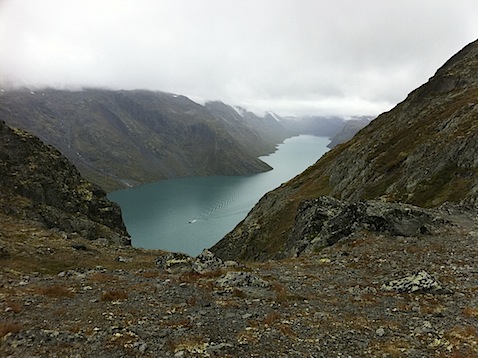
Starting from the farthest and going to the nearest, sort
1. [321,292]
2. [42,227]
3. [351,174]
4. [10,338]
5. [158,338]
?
[351,174] < [42,227] < [321,292] < [158,338] < [10,338]

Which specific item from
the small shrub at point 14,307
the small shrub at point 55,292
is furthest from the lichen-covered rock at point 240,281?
the small shrub at point 14,307

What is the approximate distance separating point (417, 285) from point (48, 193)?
193 feet

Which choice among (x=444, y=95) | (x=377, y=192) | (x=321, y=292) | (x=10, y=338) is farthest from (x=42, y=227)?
(x=444, y=95)

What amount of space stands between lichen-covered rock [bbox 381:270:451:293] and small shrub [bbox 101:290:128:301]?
590 inches

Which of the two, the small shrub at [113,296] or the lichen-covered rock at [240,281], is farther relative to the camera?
the lichen-covered rock at [240,281]

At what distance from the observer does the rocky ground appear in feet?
42.2

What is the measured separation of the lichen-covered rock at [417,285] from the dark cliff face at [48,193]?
41.7 meters

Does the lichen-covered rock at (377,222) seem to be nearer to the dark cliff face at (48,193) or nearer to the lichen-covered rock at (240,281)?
the lichen-covered rock at (240,281)

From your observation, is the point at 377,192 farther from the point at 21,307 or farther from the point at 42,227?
the point at 21,307

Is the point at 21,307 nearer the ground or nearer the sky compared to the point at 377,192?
nearer the ground

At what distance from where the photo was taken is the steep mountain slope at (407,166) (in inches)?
2096

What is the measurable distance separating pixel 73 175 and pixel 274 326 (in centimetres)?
6901

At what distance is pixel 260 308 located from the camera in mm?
17000

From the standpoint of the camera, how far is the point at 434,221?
33.7 m
